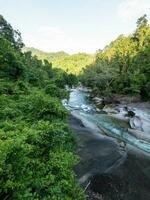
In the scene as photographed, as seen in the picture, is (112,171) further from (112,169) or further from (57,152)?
(57,152)

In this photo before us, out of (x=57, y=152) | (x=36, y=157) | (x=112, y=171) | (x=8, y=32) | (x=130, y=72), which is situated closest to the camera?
(x=36, y=157)

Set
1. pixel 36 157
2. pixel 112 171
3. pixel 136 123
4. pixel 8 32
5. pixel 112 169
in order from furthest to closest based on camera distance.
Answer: pixel 8 32 → pixel 136 123 → pixel 112 169 → pixel 112 171 → pixel 36 157

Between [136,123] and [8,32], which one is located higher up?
[8,32]

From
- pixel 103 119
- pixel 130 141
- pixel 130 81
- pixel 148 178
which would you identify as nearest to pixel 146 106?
pixel 130 81

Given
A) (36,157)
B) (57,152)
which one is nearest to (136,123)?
(57,152)

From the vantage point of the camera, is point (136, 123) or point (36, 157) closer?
point (36, 157)

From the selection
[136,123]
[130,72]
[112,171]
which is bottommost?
[136,123]

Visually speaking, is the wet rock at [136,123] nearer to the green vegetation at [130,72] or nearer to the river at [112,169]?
the river at [112,169]

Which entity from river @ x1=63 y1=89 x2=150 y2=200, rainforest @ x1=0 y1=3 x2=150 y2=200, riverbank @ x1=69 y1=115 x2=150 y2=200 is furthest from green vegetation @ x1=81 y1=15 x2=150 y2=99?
riverbank @ x1=69 y1=115 x2=150 y2=200

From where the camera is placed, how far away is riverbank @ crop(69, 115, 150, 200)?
1532cm

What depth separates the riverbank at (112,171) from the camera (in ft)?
50.3

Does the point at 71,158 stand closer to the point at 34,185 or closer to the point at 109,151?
the point at 34,185

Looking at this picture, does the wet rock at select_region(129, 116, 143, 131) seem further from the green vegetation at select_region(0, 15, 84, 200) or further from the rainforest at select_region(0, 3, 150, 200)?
the green vegetation at select_region(0, 15, 84, 200)

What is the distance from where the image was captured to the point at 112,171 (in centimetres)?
1786
